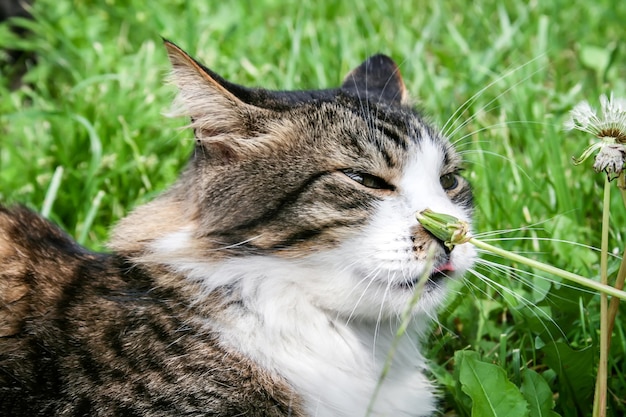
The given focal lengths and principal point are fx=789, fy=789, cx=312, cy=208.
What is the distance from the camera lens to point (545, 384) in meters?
2.12

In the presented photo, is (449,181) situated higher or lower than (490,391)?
higher

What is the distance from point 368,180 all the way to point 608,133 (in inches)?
26.7

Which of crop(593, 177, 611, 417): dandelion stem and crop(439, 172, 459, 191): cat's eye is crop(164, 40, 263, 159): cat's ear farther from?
crop(593, 177, 611, 417): dandelion stem

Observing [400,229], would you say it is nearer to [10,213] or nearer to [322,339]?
[322,339]

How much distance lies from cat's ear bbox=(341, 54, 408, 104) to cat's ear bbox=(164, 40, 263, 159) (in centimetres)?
53

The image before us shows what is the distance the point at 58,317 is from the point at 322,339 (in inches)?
27.6

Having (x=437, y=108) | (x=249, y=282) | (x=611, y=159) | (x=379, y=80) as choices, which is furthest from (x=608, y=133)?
(x=437, y=108)

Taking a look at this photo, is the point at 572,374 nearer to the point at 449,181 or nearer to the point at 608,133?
the point at 449,181

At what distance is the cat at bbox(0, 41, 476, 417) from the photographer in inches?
77.6

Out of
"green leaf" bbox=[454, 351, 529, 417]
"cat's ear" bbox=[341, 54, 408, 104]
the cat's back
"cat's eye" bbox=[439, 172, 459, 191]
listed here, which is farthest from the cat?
"cat's ear" bbox=[341, 54, 408, 104]

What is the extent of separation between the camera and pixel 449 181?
239 centimetres

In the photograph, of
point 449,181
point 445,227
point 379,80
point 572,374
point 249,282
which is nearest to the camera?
point 445,227

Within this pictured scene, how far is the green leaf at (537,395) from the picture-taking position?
210 cm

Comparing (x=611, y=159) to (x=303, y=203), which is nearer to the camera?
(x=611, y=159)
